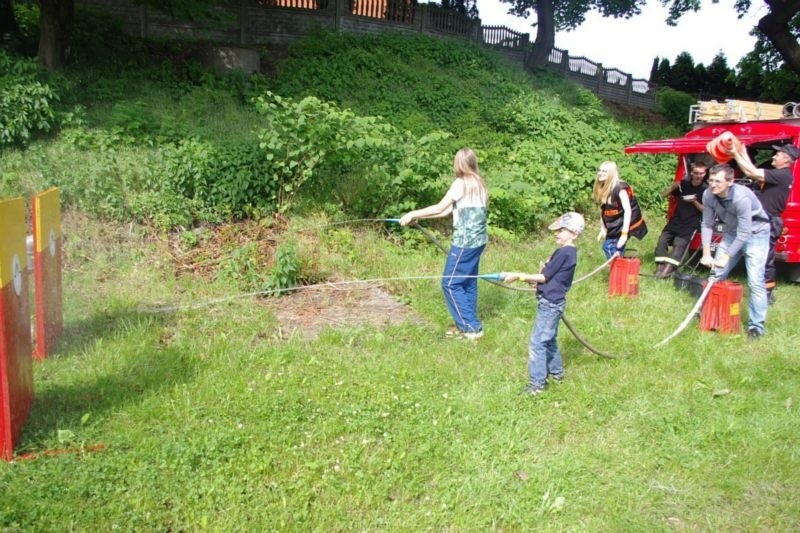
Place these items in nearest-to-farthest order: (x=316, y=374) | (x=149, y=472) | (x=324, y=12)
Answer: (x=149, y=472), (x=316, y=374), (x=324, y=12)

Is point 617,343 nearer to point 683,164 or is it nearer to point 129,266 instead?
point 683,164

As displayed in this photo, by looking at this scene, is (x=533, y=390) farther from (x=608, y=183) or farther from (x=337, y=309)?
(x=608, y=183)

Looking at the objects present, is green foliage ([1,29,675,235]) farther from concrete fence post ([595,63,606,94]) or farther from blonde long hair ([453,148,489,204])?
concrete fence post ([595,63,606,94])

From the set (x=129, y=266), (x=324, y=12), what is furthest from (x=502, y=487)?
(x=324, y=12)

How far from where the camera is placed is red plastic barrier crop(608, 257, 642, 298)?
7.57 metres

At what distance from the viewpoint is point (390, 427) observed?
4391 millimetres

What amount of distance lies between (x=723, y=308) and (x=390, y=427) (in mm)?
3826

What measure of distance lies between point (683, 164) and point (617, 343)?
4182mm

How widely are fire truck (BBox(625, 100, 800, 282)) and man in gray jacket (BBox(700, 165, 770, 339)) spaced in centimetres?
156

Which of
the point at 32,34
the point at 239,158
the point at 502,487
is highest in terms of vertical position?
the point at 32,34

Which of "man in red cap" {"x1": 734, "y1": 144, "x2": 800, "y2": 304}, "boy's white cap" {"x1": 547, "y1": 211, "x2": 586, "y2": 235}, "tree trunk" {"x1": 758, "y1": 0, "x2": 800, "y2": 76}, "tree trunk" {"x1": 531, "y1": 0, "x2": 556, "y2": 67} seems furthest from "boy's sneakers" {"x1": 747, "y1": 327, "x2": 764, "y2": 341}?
"tree trunk" {"x1": 531, "y1": 0, "x2": 556, "y2": 67}

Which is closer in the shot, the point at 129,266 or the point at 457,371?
the point at 457,371

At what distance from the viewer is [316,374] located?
5.12 m

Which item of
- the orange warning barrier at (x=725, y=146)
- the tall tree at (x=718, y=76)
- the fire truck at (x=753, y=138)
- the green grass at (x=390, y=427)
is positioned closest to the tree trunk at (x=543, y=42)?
the tall tree at (x=718, y=76)
